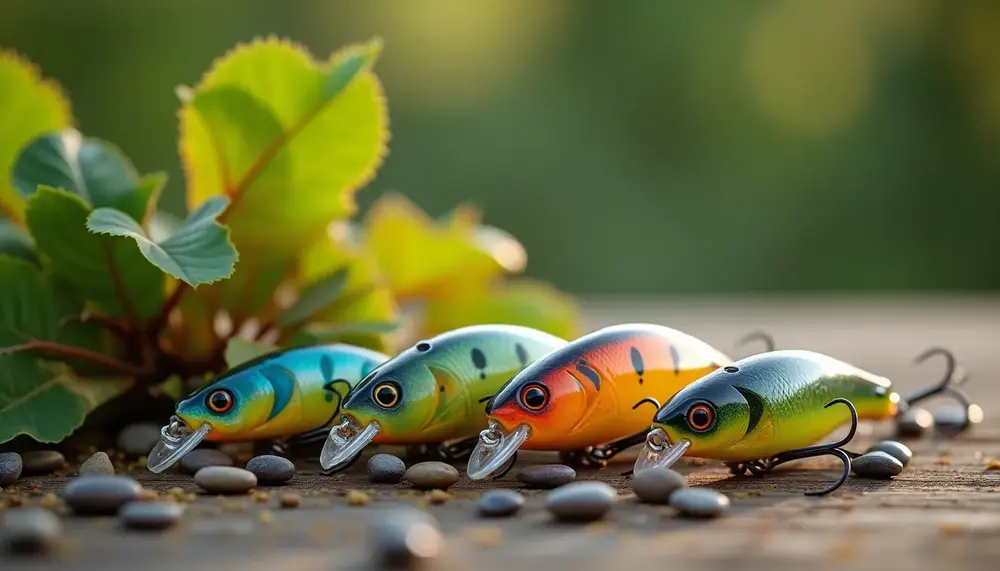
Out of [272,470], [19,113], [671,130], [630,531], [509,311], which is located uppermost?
[671,130]

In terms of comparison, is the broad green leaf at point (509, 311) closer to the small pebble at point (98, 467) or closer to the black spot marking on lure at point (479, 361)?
the black spot marking on lure at point (479, 361)

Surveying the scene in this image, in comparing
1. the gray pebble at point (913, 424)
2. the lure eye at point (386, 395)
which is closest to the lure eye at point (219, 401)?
the lure eye at point (386, 395)

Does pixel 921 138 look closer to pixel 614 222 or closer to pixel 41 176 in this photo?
pixel 614 222

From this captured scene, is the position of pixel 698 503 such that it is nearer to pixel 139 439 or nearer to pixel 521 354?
pixel 521 354

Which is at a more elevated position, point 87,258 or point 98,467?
point 87,258

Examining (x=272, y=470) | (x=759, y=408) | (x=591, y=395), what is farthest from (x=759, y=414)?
(x=272, y=470)

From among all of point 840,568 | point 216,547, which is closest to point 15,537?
point 216,547

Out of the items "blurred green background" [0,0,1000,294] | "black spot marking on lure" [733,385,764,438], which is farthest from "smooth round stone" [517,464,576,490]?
"blurred green background" [0,0,1000,294]
